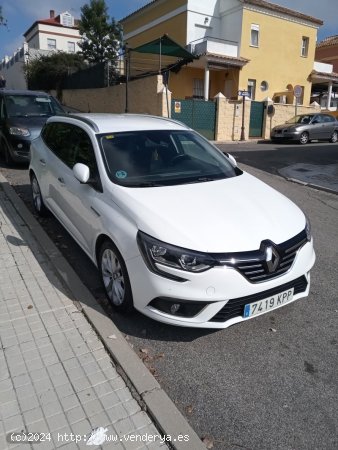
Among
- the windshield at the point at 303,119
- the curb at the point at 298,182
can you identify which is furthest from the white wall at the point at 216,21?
the curb at the point at 298,182

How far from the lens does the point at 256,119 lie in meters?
21.7

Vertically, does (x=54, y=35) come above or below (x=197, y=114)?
above

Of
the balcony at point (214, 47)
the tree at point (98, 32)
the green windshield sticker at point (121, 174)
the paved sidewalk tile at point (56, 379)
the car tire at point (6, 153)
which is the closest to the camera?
the paved sidewalk tile at point (56, 379)

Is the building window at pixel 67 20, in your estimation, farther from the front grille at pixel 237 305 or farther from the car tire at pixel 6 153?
the front grille at pixel 237 305

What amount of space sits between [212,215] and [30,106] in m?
8.43

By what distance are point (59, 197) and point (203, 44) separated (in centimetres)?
2310

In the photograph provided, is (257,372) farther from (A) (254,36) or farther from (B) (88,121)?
(A) (254,36)

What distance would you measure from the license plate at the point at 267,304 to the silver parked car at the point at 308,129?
709 inches

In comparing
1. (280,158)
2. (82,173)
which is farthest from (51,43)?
(82,173)

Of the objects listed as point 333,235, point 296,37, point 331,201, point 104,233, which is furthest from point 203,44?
point 104,233

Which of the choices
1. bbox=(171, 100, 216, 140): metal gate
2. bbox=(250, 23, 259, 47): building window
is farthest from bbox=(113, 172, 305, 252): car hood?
bbox=(250, 23, 259, 47): building window

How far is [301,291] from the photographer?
3.33 m

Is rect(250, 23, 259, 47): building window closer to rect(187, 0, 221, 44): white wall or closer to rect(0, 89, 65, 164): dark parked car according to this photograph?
rect(187, 0, 221, 44): white wall

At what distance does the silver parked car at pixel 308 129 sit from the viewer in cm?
1966
